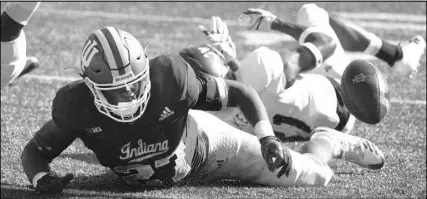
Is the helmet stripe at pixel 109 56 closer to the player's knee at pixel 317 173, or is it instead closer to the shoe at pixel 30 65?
the player's knee at pixel 317 173

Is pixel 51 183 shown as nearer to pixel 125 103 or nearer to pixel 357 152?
pixel 125 103

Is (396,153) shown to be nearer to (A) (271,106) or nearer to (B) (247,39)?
(A) (271,106)

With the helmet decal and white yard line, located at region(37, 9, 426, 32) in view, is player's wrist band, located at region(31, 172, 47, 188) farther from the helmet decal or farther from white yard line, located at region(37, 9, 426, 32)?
white yard line, located at region(37, 9, 426, 32)

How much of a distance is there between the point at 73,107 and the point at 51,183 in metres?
0.37

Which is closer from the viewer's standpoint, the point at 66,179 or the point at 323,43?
the point at 66,179

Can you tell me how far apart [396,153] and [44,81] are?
2758 millimetres

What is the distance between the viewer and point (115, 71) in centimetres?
318

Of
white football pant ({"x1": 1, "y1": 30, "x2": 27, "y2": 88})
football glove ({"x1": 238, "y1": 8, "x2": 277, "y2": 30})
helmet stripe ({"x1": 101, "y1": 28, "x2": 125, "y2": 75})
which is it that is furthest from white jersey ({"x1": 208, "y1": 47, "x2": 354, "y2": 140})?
helmet stripe ({"x1": 101, "y1": 28, "x2": 125, "y2": 75})

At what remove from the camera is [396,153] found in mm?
4438

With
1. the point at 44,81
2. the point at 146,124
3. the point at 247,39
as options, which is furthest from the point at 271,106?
the point at 247,39

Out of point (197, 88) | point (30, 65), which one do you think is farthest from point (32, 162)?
point (30, 65)

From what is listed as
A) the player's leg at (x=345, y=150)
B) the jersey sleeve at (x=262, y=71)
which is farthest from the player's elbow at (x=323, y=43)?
the player's leg at (x=345, y=150)

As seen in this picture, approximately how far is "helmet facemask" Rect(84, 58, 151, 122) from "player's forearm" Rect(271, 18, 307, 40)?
1.80 metres

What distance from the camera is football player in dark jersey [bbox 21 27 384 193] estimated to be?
3.21 m
